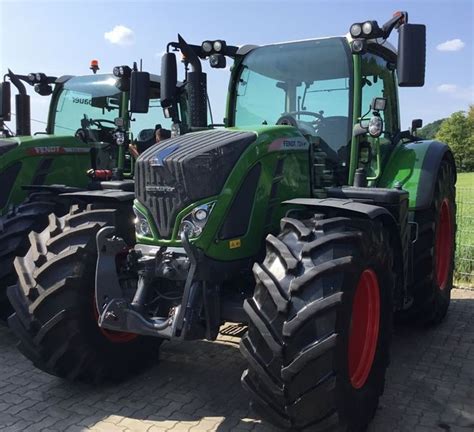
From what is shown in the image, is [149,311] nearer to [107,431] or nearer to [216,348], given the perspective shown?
[107,431]

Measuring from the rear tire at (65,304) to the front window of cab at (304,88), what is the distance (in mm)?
1694

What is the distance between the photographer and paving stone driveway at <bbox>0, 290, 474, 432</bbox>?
11.3ft

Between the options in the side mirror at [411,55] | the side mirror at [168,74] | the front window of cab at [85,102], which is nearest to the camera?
the side mirror at [411,55]

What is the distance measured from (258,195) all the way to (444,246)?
10.0 ft

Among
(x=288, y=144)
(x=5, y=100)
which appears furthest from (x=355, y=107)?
(x=5, y=100)

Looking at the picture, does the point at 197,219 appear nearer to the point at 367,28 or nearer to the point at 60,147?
the point at 367,28

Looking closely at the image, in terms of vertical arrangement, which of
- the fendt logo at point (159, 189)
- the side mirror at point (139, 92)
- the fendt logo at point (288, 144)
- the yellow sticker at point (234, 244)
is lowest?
the yellow sticker at point (234, 244)

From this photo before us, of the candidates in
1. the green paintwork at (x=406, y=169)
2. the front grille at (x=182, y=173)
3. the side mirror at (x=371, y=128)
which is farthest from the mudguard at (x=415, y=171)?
the front grille at (x=182, y=173)

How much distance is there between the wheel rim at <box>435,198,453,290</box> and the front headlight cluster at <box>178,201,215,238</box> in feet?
10.5

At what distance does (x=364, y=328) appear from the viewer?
3.45 m

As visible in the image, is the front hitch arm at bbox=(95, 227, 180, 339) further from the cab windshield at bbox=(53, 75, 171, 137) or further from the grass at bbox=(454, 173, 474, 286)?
the grass at bbox=(454, 173, 474, 286)

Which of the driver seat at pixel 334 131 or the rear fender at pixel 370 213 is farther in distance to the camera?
the driver seat at pixel 334 131

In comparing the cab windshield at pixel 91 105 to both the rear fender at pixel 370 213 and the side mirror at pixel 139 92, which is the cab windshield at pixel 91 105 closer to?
the side mirror at pixel 139 92

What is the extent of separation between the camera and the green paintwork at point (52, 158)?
19.3 ft
